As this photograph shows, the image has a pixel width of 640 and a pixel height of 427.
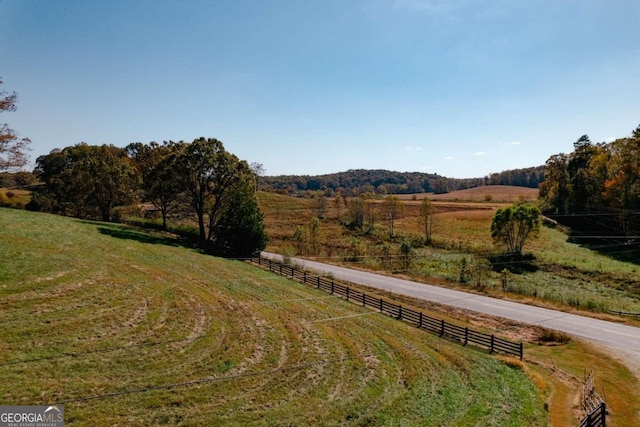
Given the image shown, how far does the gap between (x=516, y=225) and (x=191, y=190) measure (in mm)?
48635

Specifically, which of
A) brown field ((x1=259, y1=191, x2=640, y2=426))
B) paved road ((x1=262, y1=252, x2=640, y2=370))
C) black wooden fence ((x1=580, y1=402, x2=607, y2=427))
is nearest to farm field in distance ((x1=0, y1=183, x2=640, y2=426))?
brown field ((x1=259, y1=191, x2=640, y2=426))

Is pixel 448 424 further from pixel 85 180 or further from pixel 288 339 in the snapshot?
pixel 85 180

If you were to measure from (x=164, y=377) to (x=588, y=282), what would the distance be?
166ft

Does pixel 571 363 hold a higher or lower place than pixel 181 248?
lower

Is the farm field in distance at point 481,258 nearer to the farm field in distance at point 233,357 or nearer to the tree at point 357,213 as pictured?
the tree at point 357,213

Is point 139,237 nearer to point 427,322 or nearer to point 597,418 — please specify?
point 427,322

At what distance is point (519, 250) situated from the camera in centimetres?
5781

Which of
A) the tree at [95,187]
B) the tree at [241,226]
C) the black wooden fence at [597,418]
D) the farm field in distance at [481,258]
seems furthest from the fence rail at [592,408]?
the tree at [95,187]

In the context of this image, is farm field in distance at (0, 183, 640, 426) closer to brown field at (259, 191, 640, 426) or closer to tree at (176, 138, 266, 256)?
brown field at (259, 191, 640, 426)

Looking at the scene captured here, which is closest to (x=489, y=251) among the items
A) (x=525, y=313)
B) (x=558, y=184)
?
(x=525, y=313)

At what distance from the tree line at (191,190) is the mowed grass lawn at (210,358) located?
58.8 ft

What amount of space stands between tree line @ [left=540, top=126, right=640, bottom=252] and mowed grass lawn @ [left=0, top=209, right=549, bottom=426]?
4824cm

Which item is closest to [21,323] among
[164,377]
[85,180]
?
[164,377]

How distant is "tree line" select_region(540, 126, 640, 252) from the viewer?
60844mm
